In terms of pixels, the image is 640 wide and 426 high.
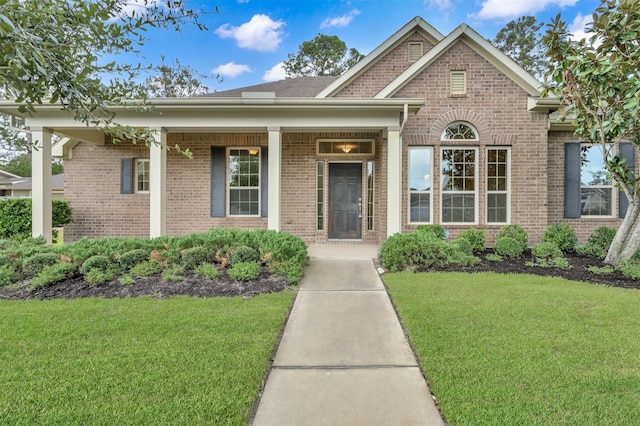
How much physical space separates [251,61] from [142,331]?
1709 cm

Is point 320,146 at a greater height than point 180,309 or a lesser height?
greater

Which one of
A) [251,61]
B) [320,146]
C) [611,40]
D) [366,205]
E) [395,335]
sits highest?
[251,61]

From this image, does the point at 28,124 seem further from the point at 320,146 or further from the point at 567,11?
the point at 567,11

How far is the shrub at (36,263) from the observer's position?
17.4 ft

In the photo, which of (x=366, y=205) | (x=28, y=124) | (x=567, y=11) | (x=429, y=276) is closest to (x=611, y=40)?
(x=429, y=276)

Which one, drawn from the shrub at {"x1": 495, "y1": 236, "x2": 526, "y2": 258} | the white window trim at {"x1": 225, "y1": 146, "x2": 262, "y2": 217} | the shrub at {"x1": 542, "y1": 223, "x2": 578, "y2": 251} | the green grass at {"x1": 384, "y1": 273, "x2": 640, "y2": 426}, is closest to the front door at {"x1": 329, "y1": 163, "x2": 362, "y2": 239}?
the white window trim at {"x1": 225, "y1": 146, "x2": 262, "y2": 217}

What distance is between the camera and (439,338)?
10.6ft

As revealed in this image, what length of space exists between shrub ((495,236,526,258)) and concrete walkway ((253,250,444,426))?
3849 mm

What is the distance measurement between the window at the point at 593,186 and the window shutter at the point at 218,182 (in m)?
8.91

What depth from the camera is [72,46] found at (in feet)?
7.58

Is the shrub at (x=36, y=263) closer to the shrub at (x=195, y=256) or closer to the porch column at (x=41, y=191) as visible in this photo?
the shrub at (x=195, y=256)

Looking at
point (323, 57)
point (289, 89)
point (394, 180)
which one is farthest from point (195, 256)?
point (323, 57)

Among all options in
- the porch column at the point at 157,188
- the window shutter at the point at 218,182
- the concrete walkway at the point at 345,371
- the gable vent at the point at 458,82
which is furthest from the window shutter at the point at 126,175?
the gable vent at the point at 458,82

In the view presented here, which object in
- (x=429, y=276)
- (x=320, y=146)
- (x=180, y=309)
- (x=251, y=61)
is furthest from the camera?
(x=251, y=61)
